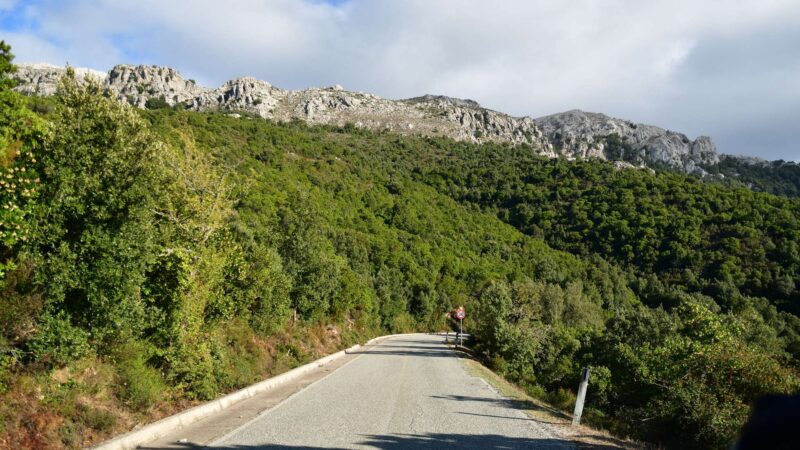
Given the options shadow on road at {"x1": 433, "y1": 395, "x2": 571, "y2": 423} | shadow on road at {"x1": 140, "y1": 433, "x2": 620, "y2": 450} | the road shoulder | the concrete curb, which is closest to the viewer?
the concrete curb

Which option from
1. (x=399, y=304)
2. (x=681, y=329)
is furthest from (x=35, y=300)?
(x=399, y=304)

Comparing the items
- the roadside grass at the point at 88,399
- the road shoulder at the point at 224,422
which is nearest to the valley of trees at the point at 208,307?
the roadside grass at the point at 88,399

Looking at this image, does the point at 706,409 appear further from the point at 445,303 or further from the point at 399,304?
the point at 445,303

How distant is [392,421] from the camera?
9055 mm

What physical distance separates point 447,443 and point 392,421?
5.95ft

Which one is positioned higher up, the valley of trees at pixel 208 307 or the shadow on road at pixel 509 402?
the valley of trees at pixel 208 307

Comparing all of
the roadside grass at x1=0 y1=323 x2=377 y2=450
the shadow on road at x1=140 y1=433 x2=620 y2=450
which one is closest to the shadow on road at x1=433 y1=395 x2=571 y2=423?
the shadow on road at x1=140 y1=433 x2=620 y2=450

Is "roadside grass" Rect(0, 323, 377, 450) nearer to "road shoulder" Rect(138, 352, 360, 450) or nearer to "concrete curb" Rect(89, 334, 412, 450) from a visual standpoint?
"concrete curb" Rect(89, 334, 412, 450)

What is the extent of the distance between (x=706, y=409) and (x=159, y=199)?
13583 millimetres

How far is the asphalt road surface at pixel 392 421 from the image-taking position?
7.36 meters

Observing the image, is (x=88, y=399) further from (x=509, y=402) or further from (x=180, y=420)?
(x=509, y=402)

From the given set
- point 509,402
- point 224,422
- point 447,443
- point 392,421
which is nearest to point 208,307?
point 224,422

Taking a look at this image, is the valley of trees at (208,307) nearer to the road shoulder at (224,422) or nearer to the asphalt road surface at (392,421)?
the road shoulder at (224,422)

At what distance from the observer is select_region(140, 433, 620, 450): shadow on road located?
6.89m
